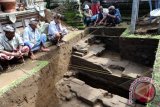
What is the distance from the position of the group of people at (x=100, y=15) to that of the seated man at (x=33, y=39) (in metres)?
4.22

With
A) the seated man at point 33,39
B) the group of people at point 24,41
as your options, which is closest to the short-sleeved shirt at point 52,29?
→ the group of people at point 24,41

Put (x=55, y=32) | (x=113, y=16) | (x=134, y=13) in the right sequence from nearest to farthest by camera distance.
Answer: (x=55, y=32) < (x=134, y=13) < (x=113, y=16)

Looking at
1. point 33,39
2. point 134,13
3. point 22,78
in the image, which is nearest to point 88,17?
point 134,13

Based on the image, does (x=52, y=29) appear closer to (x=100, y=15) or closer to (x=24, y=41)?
(x=24, y=41)

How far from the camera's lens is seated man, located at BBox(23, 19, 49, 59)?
7887 mm

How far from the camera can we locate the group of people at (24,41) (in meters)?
6.99

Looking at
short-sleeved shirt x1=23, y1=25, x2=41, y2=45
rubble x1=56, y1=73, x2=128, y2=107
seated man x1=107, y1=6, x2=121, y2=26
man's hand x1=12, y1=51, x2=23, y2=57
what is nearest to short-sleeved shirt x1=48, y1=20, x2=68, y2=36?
short-sleeved shirt x1=23, y1=25, x2=41, y2=45

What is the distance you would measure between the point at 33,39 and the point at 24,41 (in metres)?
0.43

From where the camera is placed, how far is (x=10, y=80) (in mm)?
6281

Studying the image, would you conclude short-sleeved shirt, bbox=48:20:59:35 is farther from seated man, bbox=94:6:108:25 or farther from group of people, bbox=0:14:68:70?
seated man, bbox=94:6:108:25

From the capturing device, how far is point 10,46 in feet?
23.6

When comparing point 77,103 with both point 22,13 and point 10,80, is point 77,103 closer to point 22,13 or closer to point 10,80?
point 10,80

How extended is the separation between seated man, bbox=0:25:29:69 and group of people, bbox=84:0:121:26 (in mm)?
5442

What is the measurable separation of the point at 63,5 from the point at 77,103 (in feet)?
22.6
